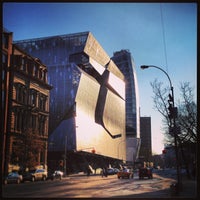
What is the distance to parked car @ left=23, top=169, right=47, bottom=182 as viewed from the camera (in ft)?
89.5

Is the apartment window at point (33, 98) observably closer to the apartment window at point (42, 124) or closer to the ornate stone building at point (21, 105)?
the ornate stone building at point (21, 105)

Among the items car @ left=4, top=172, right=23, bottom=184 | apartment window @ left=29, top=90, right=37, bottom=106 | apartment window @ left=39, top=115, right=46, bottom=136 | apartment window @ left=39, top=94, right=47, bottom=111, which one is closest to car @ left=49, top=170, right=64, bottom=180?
car @ left=4, top=172, right=23, bottom=184

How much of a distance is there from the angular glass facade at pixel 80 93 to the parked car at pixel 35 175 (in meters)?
3.15

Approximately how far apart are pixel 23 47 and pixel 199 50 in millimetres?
14941

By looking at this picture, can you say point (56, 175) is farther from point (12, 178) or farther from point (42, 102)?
point (42, 102)

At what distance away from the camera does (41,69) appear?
1031 inches

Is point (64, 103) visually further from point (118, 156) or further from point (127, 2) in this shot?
point (127, 2)

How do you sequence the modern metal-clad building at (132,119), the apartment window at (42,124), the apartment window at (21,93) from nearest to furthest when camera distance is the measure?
the apartment window at (21,93) < the apartment window at (42,124) < the modern metal-clad building at (132,119)

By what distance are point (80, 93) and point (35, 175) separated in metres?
18.0

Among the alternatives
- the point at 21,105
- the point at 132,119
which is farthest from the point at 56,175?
the point at 132,119

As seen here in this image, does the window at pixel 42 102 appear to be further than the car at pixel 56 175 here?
No

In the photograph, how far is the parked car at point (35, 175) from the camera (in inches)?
1074

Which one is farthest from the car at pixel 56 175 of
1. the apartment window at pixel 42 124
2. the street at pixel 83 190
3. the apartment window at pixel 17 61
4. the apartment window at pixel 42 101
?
the apartment window at pixel 17 61

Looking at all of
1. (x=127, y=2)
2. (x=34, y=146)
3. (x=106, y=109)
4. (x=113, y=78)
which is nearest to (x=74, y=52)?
(x=113, y=78)
